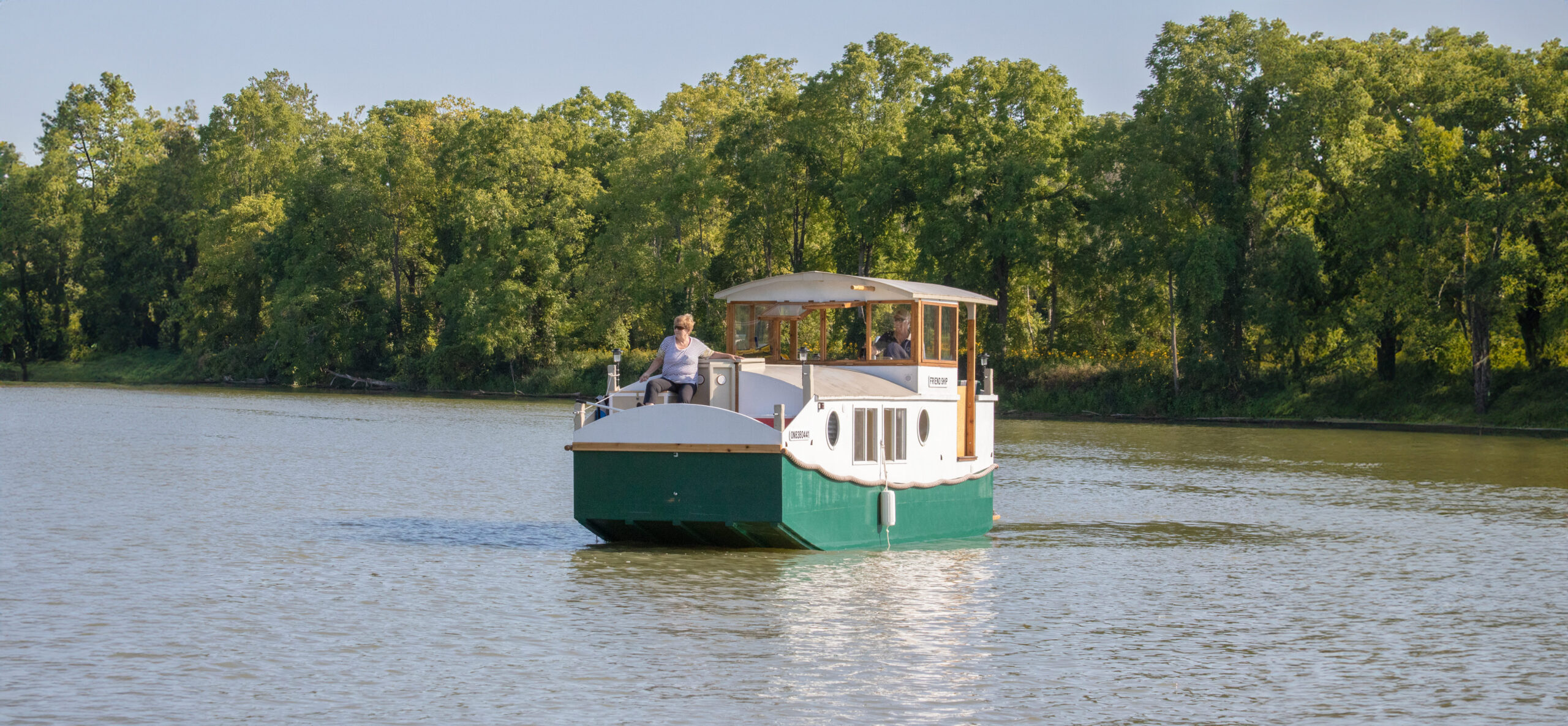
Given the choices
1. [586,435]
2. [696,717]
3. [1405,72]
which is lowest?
[696,717]

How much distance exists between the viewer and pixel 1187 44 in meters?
62.9

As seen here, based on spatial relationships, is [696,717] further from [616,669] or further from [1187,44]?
[1187,44]

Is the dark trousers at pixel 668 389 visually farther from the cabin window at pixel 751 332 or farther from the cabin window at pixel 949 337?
the cabin window at pixel 949 337

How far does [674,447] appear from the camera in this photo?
62.4ft

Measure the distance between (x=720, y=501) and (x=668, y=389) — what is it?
2.14m

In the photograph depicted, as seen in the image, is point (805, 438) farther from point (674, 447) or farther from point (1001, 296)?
point (1001, 296)

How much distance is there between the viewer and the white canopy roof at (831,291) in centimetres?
2148

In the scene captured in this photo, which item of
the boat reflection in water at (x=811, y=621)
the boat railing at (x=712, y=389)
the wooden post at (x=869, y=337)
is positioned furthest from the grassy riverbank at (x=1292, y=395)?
the boat railing at (x=712, y=389)

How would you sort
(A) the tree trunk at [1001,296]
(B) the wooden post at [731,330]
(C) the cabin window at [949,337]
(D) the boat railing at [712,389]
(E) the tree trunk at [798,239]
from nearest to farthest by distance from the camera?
(D) the boat railing at [712,389] < (C) the cabin window at [949,337] < (B) the wooden post at [731,330] < (A) the tree trunk at [1001,296] < (E) the tree trunk at [798,239]

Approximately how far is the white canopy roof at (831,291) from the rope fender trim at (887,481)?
8.51 feet

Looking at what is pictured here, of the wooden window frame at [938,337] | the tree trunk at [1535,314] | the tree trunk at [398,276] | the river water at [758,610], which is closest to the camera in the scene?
the river water at [758,610]

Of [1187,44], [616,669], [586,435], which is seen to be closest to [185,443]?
[586,435]

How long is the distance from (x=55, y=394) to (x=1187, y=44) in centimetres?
5336

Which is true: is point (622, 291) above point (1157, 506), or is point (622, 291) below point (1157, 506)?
above
